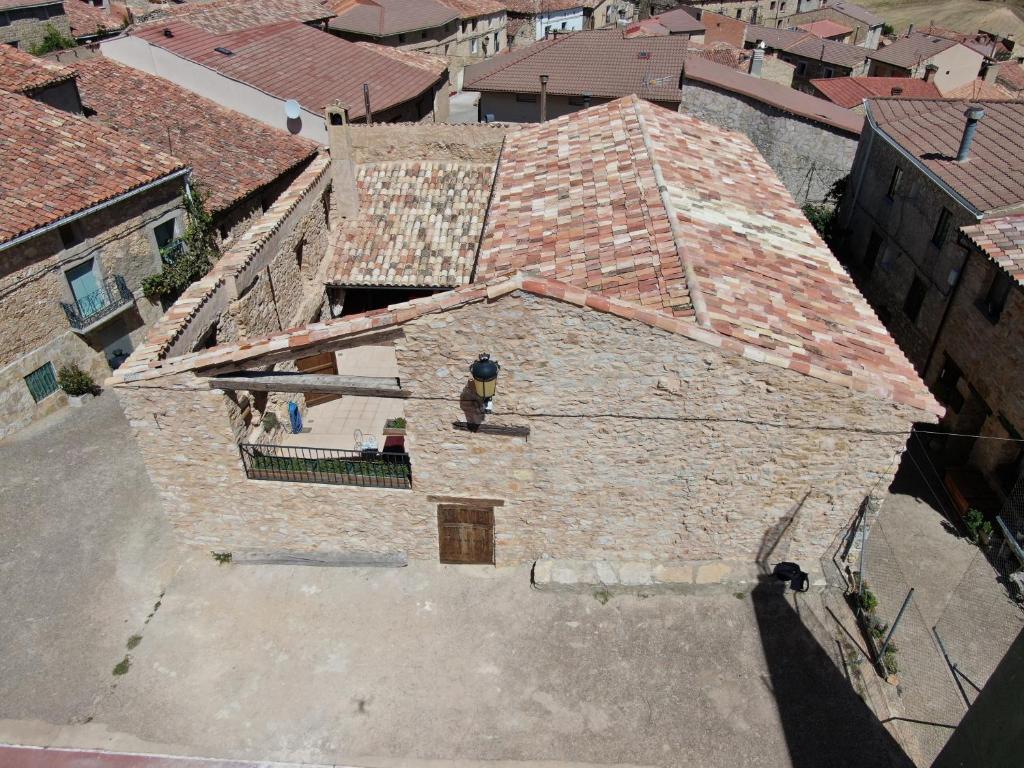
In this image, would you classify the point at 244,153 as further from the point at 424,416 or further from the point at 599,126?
the point at 424,416

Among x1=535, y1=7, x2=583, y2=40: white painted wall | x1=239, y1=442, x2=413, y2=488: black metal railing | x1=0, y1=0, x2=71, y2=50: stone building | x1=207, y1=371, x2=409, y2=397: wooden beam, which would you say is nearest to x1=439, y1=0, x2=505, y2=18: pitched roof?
x1=535, y1=7, x2=583, y2=40: white painted wall

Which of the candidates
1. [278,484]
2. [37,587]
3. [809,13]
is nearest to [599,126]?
[278,484]

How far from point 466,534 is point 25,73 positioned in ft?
61.5

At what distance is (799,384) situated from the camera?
9797mm

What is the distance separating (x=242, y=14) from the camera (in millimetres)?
32031

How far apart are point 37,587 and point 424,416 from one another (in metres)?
7.96

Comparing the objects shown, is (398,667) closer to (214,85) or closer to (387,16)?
(214,85)

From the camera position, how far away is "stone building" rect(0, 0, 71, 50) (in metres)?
38.5

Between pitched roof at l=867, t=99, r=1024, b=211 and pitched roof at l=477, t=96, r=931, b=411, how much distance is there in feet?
14.4

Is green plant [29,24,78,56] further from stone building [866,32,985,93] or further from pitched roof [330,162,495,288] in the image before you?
stone building [866,32,985,93]

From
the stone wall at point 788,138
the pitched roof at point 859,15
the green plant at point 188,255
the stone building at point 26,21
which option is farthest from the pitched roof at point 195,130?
the pitched roof at point 859,15

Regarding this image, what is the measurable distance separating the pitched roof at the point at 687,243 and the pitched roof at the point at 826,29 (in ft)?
161

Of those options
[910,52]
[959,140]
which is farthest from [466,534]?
[910,52]

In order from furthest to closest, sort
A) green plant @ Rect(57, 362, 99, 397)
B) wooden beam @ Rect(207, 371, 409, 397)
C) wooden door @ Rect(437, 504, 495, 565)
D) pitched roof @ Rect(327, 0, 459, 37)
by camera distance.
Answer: pitched roof @ Rect(327, 0, 459, 37)
green plant @ Rect(57, 362, 99, 397)
wooden door @ Rect(437, 504, 495, 565)
wooden beam @ Rect(207, 371, 409, 397)
